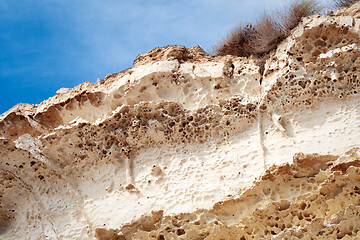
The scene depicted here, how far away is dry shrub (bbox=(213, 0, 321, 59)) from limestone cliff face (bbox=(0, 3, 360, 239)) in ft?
0.84

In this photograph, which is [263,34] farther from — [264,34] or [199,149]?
[199,149]

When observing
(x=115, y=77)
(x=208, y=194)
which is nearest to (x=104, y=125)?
(x=115, y=77)

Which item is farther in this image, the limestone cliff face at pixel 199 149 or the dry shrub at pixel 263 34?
the dry shrub at pixel 263 34

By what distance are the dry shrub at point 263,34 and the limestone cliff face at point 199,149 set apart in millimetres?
255

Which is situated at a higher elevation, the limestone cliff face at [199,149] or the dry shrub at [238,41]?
the dry shrub at [238,41]

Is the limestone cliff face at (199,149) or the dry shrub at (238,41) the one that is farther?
the dry shrub at (238,41)

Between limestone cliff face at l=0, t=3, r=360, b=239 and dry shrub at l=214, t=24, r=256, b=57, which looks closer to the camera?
limestone cliff face at l=0, t=3, r=360, b=239

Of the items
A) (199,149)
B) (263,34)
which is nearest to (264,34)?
(263,34)

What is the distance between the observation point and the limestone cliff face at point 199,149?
5.15 meters

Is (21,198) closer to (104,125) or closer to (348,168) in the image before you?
(104,125)

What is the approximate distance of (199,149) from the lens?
595cm

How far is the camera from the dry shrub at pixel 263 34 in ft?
21.2

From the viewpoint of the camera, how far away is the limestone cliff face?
5.15 metres

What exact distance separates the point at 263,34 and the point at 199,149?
1989 mm
